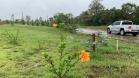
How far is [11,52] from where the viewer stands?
1472 centimetres

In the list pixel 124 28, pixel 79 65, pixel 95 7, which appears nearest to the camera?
pixel 79 65

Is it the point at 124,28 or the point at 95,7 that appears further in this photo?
the point at 95,7

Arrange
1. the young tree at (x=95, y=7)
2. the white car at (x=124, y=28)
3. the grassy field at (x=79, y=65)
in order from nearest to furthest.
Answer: the grassy field at (x=79, y=65) → the white car at (x=124, y=28) → the young tree at (x=95, y=7)

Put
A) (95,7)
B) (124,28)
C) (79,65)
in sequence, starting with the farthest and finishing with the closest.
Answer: (95,7) < (124,28) < (79,65)

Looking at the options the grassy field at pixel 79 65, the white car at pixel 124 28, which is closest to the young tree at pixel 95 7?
the white car at pixel 124 28

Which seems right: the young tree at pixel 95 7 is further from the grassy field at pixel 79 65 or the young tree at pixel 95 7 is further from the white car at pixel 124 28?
the grassy field at pixel 79 65

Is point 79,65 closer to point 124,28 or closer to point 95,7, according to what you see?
point 124,28

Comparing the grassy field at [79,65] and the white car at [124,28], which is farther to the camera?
the white car at [124,28]

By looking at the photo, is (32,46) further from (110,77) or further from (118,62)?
(110,77)

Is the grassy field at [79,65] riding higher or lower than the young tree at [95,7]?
lower

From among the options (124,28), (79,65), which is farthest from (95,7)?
(79,65)

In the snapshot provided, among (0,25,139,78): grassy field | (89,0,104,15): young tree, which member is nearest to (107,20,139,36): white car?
(0,25,139,78): grassy field

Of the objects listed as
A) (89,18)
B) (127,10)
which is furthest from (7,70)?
(89,18)

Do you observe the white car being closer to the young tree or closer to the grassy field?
the grassy field
